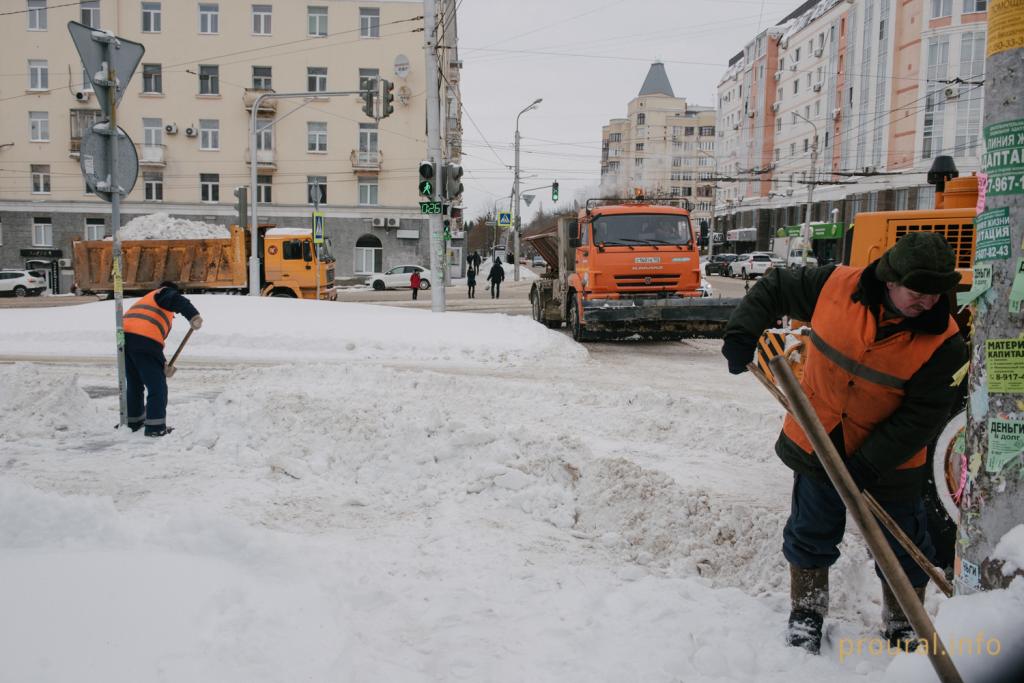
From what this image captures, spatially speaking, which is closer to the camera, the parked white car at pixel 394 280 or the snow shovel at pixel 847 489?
the snow shovel at pixel 847 489

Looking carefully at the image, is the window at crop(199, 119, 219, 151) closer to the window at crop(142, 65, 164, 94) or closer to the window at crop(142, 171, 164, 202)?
the window at crop(142, 65, 164, 94)

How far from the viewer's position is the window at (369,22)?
45.8 meters

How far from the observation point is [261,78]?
4619 cm

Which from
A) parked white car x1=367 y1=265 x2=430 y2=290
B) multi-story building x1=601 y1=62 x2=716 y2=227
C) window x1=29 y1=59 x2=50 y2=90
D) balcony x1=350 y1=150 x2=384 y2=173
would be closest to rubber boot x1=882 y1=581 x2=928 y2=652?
parked white car x1=367 y1=265 x2=430 y2=290

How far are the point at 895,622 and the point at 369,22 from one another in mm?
47932

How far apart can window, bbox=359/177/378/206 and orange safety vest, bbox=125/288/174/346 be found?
4100 centimetres

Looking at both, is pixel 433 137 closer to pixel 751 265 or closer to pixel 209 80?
pixel 209 80

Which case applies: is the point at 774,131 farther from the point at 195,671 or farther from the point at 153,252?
the point at 195,671

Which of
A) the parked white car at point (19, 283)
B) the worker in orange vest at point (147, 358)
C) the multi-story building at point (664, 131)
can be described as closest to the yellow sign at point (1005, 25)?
the worker in orange vest at point (147, 358)

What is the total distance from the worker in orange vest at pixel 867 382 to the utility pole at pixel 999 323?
0.40 meters

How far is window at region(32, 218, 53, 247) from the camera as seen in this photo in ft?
150

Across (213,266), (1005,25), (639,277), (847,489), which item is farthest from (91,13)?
(847,489)

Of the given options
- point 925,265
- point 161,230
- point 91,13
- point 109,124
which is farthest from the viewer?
point 91,13

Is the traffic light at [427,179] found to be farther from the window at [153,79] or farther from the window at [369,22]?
the window at [153,79]
